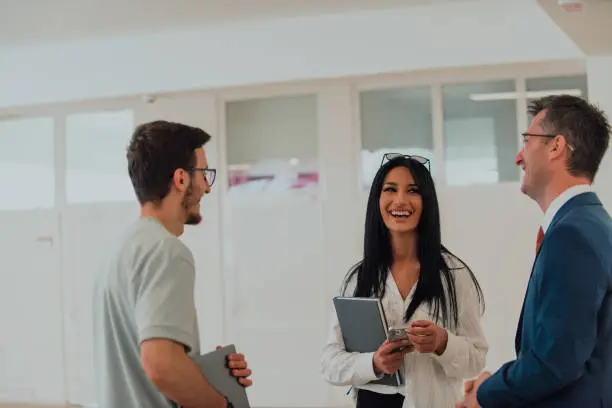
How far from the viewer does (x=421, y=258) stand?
2.58 meters

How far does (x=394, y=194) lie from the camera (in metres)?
2.62

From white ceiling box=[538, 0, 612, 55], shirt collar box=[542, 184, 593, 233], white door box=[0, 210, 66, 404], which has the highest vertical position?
white ceiling box=[538, 0, 612, 55]

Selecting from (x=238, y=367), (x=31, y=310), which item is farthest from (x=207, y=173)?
(x=31, y=310)

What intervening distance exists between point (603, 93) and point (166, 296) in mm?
4282

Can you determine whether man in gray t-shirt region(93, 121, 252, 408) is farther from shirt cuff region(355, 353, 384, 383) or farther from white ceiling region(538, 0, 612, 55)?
white ceiling region(538, 0, 612, 55)

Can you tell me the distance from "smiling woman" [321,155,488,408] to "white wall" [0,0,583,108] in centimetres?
316

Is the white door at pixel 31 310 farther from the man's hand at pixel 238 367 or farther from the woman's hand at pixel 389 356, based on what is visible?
the man's hand at pixel 238 367

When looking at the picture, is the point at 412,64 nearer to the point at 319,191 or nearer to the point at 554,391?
the point at 319,191

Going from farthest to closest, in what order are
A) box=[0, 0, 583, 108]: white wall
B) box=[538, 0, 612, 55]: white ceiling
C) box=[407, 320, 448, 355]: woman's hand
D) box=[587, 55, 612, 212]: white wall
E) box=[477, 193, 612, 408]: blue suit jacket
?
box=[0, 0, 583, 108]: white wall
box=[587, 55, 612, 212]: white wall
box=[538, 0, 612, 55]: white ceiling
box=[407, 320, 448, 355]: woman's hand
box=[477, 193, 612, 408]: blue suit jacket

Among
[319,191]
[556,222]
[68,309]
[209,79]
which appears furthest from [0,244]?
[556,222]

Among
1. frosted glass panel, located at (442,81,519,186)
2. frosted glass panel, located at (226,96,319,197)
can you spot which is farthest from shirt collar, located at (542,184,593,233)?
frosted glass panel, located at (226,96,319,197)

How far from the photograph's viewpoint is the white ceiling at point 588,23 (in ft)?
13.0

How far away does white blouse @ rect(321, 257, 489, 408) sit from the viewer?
7.88ft

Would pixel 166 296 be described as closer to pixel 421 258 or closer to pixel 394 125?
pixel 421 258
